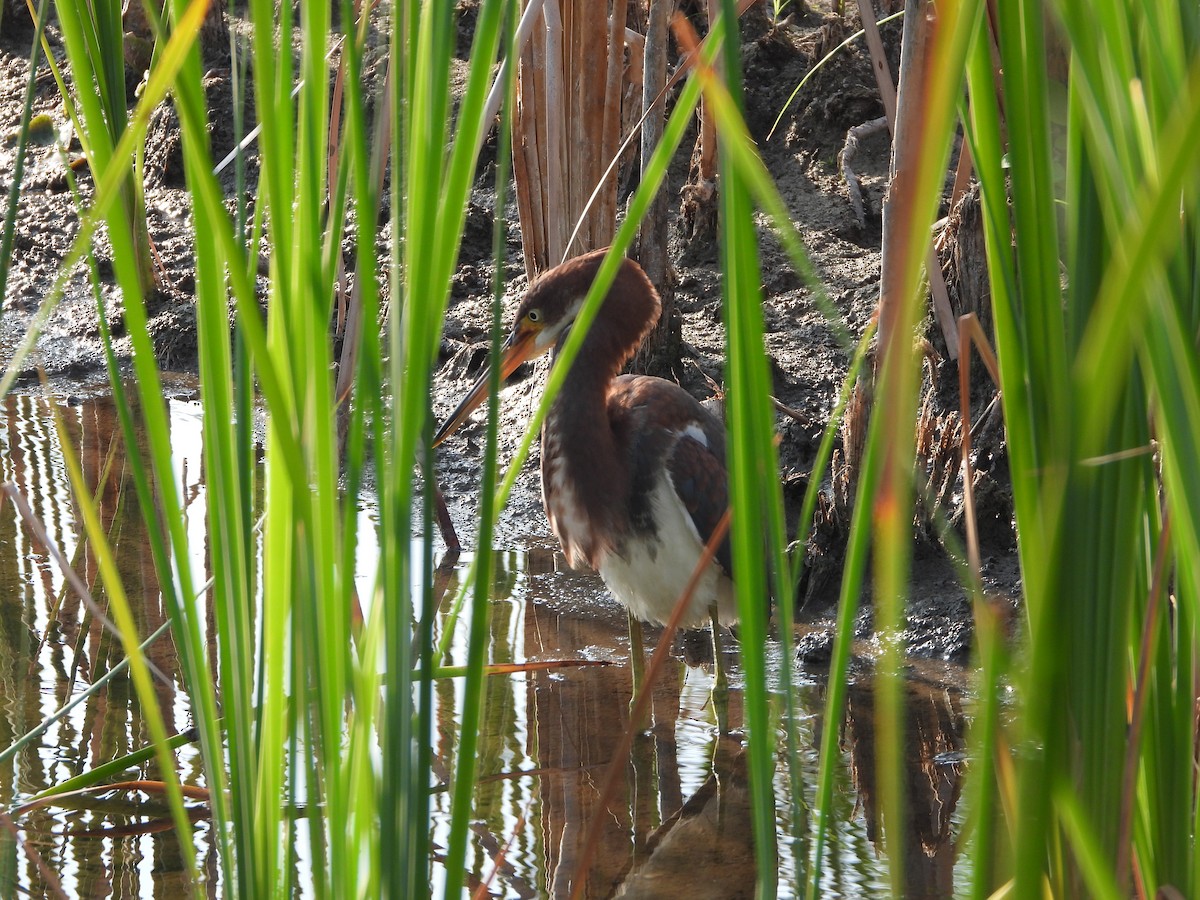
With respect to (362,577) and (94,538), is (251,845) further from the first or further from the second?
(362,577)

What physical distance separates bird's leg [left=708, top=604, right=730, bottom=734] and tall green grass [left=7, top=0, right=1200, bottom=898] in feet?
7.29

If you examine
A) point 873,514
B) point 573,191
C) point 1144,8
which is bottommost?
point 873,514

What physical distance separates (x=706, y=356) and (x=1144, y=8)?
4.06m

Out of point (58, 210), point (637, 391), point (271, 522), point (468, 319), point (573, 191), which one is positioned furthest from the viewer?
point (58, 210)

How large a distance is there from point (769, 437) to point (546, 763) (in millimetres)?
2282

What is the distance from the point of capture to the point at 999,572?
360 centimetres

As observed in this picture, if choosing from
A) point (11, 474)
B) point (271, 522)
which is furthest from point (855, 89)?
point (271, 522)

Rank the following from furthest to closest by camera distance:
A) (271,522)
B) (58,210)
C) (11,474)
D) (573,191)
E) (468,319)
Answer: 1. (58,210)
2. (468,319)
3. (11,474)
4. (573,191)
5. (271,522)

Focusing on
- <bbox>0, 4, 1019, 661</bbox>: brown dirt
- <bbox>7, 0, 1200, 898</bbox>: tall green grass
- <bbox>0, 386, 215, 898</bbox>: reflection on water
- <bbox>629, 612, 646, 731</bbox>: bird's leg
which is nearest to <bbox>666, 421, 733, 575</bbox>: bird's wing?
<bbox>629, 612, 646, 731</bbox>: bird's leg

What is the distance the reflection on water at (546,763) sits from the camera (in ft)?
8.25

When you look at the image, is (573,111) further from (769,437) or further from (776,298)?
(769,437)

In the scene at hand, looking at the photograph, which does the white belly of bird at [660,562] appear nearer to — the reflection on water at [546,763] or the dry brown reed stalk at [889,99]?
the reflection on water at [546,763]

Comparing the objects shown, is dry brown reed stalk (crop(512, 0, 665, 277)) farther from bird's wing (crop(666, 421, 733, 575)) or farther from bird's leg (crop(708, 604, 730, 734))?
bird's leg (crop(708, 604, 730, 734))

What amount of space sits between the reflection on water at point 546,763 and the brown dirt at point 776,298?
1.43 feet
